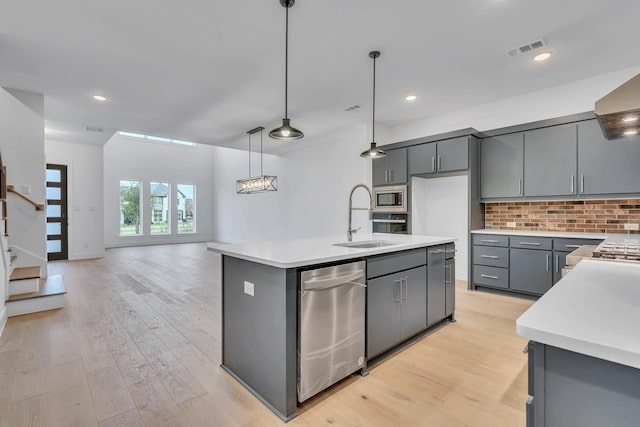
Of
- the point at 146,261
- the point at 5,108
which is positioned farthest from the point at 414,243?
the point at 146,261

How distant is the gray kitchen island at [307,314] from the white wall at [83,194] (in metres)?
6.78

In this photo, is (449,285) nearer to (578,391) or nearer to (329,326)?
(329,326)

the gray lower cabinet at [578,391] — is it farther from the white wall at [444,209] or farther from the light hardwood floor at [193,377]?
the white wall at [444,209]

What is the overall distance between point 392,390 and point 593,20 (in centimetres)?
343

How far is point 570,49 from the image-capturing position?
3088mm

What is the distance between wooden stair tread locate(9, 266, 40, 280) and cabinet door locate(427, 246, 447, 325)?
4.55 metres

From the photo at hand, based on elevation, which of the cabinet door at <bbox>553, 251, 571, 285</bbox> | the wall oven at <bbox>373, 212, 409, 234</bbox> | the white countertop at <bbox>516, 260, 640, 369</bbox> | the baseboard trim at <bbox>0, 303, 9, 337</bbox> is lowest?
the baseboard trim at <bbox>0, 303, 9, 337</bbox>

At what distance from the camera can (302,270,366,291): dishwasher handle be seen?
1.80 meters

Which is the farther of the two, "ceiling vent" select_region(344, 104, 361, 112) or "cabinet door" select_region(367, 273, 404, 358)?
"ceiling vent" select_region(344, 104, 361, 112)

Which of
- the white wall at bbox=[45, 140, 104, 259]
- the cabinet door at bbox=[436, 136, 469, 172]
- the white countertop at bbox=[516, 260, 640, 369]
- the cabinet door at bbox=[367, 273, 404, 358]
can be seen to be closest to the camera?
the white countertop at bbox=[516, 260, 640, 369]

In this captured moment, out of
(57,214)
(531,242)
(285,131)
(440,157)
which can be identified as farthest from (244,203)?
(531,242)

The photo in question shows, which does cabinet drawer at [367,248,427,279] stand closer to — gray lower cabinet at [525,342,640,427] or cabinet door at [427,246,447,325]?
cabinet door at [427,246,447,325]

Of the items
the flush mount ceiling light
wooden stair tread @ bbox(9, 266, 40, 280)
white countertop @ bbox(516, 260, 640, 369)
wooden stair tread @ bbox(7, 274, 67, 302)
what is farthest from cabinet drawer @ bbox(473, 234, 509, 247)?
wooden stair tread @ bbox(9, 266, 40, 280)

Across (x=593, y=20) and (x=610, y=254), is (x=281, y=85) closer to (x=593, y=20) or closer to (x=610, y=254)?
(x=593, y=20)
